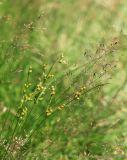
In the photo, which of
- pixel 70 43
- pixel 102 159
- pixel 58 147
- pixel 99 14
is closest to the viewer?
pixel 102 159

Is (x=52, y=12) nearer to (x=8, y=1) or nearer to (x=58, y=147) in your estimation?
(x=8, y=1)

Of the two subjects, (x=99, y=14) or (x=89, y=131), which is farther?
(x=99, y=14)

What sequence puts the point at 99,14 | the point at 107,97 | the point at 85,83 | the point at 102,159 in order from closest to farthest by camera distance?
the point at 85,83
the point at 102,159
the point at 107,97
the point at 99,14

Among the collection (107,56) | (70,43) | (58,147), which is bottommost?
(58,147)

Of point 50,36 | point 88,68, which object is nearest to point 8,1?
point 50,36

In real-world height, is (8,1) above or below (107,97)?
above

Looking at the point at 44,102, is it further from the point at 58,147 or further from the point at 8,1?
the point at 8,1
